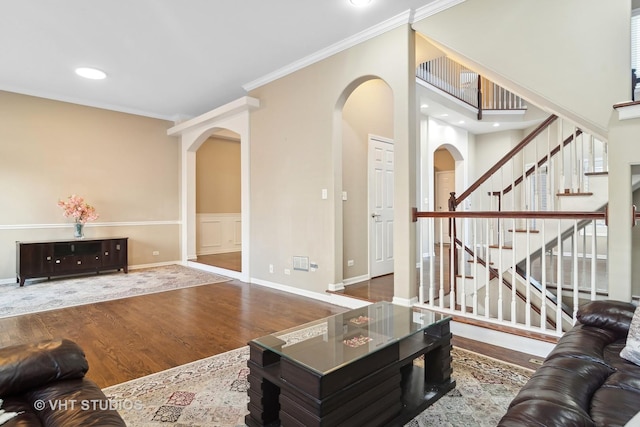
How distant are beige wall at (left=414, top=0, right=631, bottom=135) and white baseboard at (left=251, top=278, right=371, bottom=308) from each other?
100 inches

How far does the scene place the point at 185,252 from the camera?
23.5 ft

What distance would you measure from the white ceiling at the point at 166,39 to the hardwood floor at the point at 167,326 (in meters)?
3.06

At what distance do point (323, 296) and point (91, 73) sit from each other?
444 cm

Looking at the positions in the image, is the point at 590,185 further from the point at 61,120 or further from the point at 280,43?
the point at 61,120

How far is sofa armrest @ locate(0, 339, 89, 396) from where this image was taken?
51.1 inches

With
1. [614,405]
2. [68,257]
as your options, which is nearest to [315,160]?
[614,405]

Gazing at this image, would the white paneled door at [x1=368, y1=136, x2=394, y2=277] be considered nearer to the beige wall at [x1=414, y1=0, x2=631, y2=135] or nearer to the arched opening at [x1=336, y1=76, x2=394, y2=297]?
the arched opening at [x1=336, y1=76, x2=394, y2=297]

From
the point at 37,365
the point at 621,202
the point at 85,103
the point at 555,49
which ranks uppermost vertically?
the point at 85,103

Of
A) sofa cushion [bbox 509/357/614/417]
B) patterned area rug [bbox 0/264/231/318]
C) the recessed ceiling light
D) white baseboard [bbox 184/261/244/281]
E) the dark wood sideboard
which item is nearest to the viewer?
sofa cushion [bbox 509/357/614/417]

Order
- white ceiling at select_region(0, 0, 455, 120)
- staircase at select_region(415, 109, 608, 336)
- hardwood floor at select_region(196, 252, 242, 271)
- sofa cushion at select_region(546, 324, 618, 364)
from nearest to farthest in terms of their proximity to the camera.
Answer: sofa cushion at select_region(546, 324, 618, 364), staircase at select_region(415, 109, 608, 336), white ceiling at select_region(0, 0, 455, 120), hardwood floor at select_region(196, 252, 242, 271)

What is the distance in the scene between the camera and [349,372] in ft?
5.18

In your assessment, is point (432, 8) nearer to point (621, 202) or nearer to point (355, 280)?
point (621, 202)

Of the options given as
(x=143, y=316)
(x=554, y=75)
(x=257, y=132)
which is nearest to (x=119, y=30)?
(x=257, y=132)

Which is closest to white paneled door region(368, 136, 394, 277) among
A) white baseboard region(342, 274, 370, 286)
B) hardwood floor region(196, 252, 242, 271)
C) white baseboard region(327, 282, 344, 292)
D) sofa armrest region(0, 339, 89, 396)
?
white baseboard region(342, 274, 370, 286)
